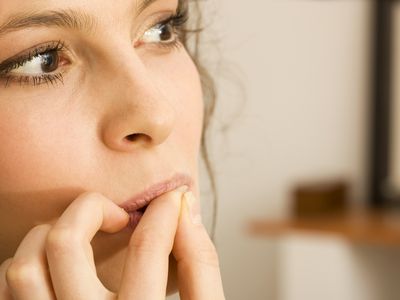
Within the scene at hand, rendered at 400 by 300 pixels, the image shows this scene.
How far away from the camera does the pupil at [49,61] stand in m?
0.63

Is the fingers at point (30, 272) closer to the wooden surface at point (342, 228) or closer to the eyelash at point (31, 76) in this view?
the eyelash at point (31, 76)

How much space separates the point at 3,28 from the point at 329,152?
1.93 m

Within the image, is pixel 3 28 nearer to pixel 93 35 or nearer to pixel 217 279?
pixel 93 35

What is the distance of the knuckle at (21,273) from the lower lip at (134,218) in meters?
0.10

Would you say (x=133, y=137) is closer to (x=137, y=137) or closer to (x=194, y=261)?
(x=137, y=137)

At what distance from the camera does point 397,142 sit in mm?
2490

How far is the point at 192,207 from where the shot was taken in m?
0.65

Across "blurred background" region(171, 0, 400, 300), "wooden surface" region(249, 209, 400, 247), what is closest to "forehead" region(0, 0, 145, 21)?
"blurred background" region(171, 0, 400, 300)

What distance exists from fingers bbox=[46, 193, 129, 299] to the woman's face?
42 mm

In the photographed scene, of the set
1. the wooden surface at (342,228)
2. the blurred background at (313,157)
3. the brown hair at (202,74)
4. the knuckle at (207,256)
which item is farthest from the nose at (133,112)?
the wooden surface at (342,228)

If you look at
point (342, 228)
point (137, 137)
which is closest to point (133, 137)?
point (137, 137)

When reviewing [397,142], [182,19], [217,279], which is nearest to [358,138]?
[397,142]

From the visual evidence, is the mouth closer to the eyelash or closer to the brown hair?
the eyelash

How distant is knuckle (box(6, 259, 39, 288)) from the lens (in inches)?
22.2
